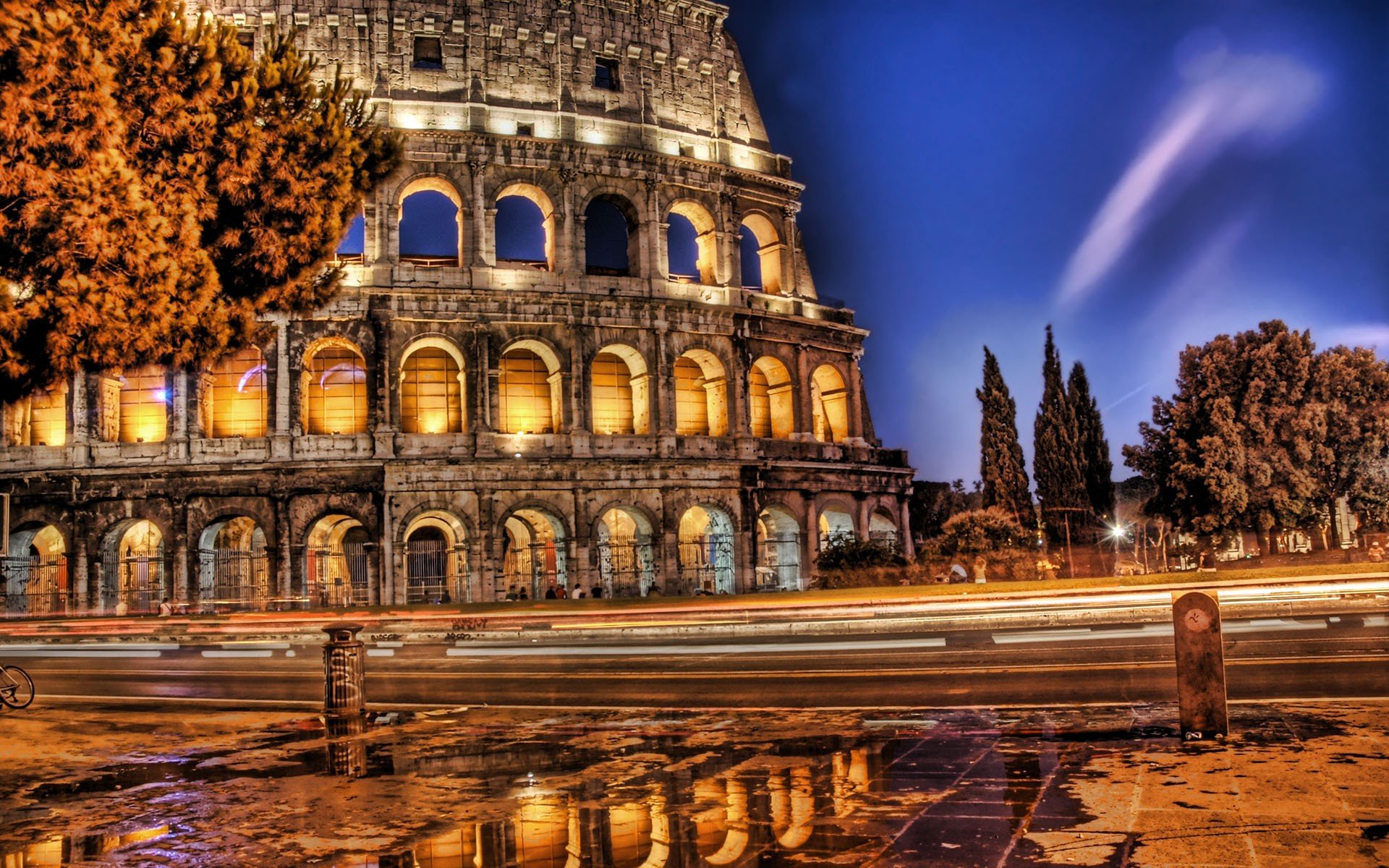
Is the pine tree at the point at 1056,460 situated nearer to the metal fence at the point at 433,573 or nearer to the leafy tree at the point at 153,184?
the metal fence at the point at 433,573

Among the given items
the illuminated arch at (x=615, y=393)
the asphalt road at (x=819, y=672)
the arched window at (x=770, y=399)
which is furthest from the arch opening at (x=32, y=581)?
the arched window at (x=770, y=399)

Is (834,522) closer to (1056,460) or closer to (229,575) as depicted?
(1056,460)

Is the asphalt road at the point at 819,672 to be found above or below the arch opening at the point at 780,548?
below

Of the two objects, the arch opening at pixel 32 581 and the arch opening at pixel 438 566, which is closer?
the arch opening at pixel 32 581

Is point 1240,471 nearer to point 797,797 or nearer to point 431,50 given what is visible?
point 431,50

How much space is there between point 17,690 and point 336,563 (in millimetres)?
21985

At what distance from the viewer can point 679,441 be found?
33.2m

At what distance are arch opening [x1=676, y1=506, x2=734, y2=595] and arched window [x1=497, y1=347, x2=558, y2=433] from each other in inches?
211

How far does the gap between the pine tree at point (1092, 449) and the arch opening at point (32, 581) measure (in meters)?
32.4

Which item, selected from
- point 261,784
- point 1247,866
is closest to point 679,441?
point 261,784

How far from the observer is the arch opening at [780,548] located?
115ft

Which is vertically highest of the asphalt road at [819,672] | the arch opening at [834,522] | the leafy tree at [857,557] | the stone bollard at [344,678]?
the arch opening at [834,522]

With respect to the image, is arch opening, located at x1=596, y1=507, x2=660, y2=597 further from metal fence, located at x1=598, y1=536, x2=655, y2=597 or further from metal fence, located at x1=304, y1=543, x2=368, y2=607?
metal fence, located at x1=304, y1=543, x2=368, y2=607

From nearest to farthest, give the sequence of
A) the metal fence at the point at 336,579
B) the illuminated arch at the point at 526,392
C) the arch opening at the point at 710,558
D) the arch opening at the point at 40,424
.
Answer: the metal fence at the point at 336,579 → the arch opening at the point at 40,424 → the arch opening at the point at 710,558 → the illuminated arch at the point at 526,392
